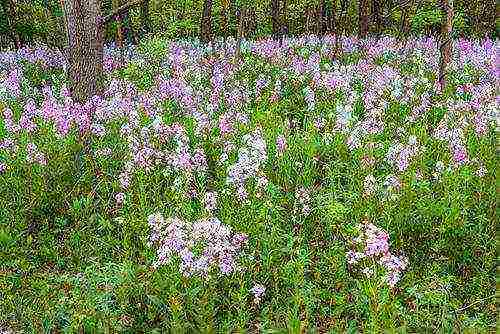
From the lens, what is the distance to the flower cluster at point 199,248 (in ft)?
13.5

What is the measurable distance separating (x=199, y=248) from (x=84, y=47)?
15.7 ft

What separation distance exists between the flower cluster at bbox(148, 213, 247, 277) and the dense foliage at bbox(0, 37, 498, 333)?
12mm

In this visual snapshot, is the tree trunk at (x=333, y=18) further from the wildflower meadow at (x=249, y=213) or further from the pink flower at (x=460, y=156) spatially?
the pink flower at (x=460, y=156)

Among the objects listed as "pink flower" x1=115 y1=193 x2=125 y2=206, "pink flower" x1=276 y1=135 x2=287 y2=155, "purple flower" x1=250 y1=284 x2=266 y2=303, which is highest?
"pink flower" x1=276 y1=135 x2=287 y2=155

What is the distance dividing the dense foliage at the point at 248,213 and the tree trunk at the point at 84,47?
0.36 metres

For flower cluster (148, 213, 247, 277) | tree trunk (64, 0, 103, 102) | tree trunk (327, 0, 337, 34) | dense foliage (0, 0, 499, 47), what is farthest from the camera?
tree trunk (327, 0, 337, 34)

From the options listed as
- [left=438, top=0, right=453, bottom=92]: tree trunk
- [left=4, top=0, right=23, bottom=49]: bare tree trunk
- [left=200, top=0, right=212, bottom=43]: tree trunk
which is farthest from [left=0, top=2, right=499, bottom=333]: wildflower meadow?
[left=4, top=0, right=23, bottom=49]: bare tree trunk

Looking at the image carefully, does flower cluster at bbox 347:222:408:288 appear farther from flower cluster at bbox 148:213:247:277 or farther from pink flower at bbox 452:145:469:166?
pink flower at bbox 452:145:469:166

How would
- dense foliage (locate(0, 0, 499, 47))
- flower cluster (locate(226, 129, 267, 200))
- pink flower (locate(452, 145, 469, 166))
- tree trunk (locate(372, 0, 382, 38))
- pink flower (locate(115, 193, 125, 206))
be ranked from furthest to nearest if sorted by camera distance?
tree trunk (locate(372, 0, 382, 38)) → dense foliage (locate(0, 0, 499, 47)) → pink flower (locate(452, 145, 469, 166)) → pink flower (locate(115, 193, 125, 206)) → flower cluster (locate(226, 129, 267, 200))

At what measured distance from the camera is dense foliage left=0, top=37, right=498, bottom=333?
4156 mm

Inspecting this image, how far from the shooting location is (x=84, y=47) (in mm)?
8047

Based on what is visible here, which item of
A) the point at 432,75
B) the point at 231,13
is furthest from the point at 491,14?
the point at 432,75

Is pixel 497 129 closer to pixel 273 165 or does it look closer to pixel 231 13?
pixel 273 165

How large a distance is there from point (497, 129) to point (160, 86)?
4727 millimetres
